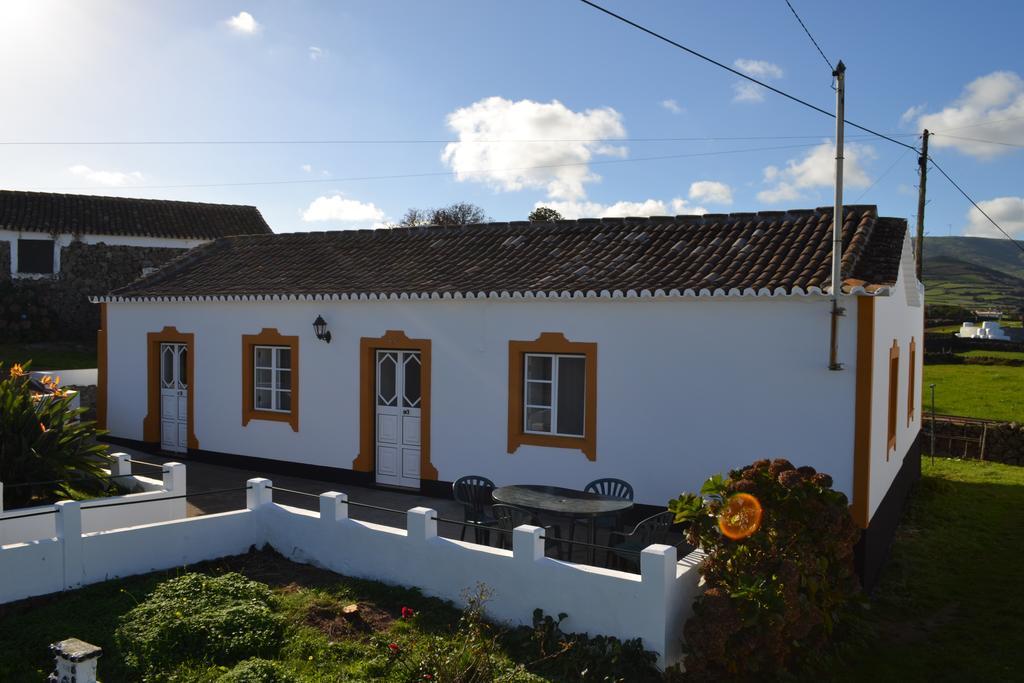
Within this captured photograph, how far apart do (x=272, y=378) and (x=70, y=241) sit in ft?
59.5

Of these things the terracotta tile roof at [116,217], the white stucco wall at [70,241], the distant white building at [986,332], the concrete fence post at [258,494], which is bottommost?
the concrete fence post at [258,494]

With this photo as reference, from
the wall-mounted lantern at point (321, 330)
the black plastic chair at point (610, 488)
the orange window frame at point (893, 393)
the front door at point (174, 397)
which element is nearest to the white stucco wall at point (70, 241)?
the front door at point (174, 397)

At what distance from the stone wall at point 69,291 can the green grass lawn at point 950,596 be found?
25.0 meters

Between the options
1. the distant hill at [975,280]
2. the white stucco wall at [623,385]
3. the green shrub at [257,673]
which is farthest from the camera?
the distant hill at [975,280]

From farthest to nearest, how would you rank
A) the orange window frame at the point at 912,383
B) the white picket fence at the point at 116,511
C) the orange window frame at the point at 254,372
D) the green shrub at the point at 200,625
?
the orange window frame at the point at 912,383 → the orange window frame at the point at 254,372 → the white picket fence at the point at 116,511 → the green shrub at the point at 200,625

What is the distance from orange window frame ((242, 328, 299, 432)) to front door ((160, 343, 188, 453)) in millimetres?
1684

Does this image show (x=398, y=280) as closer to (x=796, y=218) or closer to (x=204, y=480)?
(x=204, y=480)

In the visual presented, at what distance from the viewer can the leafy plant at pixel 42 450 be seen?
891 cm

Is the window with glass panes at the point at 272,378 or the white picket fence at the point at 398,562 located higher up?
the window with glass panes at the point at 272,378

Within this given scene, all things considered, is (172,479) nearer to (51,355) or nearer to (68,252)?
(51,355)

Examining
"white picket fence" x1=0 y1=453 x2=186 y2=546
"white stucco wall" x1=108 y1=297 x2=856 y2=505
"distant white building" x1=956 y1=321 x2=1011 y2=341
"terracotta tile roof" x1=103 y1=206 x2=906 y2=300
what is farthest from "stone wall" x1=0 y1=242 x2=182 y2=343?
"distant white building" x1=956 y1=321 x2=1011 y2=341

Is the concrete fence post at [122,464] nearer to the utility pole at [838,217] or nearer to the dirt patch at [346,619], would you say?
the dirt patch at [346,619]

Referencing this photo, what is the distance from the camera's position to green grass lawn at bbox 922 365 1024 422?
78.0 feet

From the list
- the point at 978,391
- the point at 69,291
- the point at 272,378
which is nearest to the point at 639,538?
the point at 272,378
